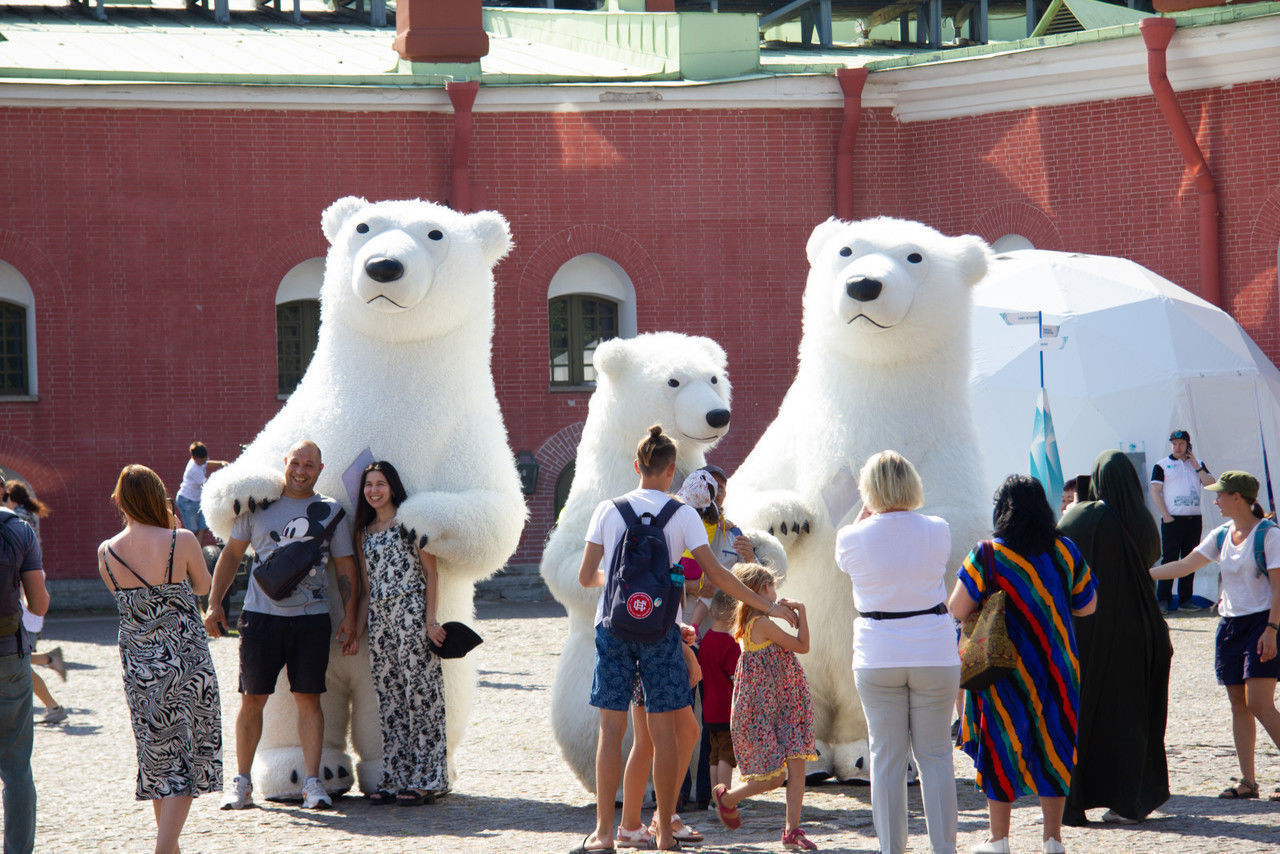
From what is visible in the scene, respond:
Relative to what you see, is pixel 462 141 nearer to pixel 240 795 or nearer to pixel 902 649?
pixel 240 795

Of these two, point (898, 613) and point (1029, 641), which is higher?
point (898, 613)

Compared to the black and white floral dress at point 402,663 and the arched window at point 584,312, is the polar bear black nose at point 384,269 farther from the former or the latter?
the arched window at point 584,312

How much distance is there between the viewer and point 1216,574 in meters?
14.4

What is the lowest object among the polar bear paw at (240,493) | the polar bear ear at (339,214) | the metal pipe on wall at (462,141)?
the polar bear paw at (240,493)

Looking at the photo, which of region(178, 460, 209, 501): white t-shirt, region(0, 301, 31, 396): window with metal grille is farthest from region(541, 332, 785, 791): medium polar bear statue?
region(0, 301, 31, 396): window with metal grille

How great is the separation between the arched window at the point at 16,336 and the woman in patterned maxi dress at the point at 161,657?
11192 millimetres

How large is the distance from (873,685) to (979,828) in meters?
1.47

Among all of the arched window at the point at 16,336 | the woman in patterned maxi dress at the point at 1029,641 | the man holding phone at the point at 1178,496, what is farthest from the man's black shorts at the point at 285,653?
the arched window at the point at 16,336

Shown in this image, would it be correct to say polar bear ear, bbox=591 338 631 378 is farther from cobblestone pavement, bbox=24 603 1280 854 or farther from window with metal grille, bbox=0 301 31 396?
window with metal grille, bbox=0 301 31 396

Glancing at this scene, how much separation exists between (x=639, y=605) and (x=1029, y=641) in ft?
4.73

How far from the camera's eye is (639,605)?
237 inches

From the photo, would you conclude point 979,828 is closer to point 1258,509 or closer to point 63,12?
point 1258,509

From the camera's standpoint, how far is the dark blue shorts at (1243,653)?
7.06 meters

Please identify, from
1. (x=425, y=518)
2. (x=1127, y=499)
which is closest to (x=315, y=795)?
(x=425, y=518)
